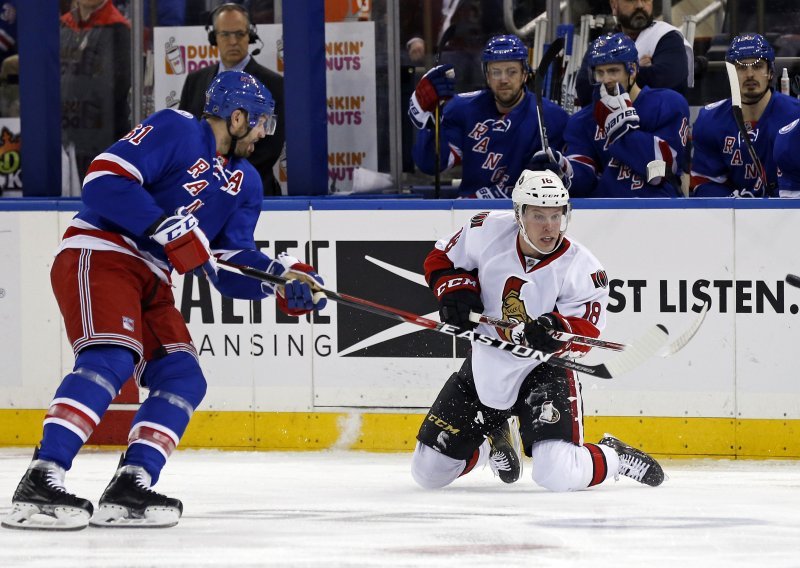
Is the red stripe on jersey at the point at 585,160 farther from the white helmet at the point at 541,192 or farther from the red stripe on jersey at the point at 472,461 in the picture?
the red stripe on jersey at the point at 472,461

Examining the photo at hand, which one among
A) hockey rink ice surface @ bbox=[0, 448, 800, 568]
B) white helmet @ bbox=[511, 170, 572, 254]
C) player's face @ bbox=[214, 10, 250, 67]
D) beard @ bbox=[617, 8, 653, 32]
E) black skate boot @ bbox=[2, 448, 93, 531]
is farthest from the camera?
player's face @ bbox=[214, 10, 250, 67]

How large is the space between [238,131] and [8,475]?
153 cm

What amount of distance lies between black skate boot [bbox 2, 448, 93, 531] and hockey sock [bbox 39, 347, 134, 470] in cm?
4

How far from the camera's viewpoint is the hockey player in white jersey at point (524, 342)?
4.29m

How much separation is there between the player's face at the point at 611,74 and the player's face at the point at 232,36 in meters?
1.40

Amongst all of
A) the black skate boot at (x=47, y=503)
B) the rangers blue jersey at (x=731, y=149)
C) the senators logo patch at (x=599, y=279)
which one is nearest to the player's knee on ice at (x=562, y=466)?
the senators logo patch at (x=599, y=279)

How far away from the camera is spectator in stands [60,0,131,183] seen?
6.27 m

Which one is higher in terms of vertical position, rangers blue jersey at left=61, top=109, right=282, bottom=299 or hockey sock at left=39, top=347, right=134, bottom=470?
rangers blue jersey at left=61, top=109, right=282, bottom=299

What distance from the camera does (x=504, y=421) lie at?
182 inches

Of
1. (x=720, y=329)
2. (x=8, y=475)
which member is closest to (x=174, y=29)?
(x=8, y=475)

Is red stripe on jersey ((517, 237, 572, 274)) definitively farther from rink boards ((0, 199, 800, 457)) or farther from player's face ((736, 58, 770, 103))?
player's face ((736, 58, 770, 103))

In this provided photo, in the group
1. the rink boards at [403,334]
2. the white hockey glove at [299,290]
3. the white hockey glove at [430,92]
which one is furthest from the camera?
the white hockey glove at [430,92]

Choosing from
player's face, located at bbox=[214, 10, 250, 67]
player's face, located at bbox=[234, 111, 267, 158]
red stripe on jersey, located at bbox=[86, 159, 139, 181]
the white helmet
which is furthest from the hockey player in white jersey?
player's face, located at bbox=[214, 10, 250, 67]

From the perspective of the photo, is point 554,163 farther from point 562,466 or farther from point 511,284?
point 562,466
